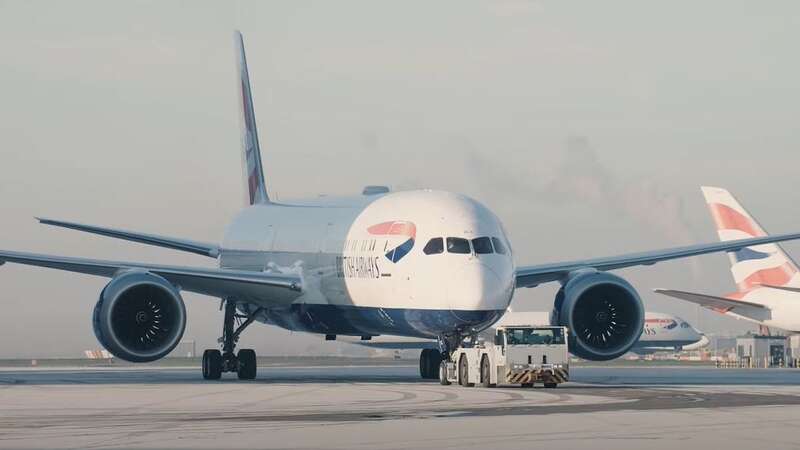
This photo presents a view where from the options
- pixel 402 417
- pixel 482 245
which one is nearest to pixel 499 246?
pixel 482 245

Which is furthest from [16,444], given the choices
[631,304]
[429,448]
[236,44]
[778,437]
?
[236,44]

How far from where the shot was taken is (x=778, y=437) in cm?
2155

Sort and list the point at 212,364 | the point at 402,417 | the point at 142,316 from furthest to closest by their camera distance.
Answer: the point at 212,364
the point at 142,316
the point at 402,417

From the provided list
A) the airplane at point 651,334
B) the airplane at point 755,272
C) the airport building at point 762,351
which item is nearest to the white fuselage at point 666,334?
the airplane at point 651,334

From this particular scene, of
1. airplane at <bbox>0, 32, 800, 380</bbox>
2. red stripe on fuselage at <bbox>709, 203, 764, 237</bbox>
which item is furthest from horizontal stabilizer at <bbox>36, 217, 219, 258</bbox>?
red stripe on fuselage at <bbox>709, 203, 764, 237</bbox>

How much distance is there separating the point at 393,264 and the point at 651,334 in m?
70.8

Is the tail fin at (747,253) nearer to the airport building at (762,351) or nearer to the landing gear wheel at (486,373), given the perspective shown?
the airport building at (762,351)

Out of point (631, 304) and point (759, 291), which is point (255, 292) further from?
point (759, 291)

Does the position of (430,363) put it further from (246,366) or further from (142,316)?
(142,316)

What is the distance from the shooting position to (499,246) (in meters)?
40.2

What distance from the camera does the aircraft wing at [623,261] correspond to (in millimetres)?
45062

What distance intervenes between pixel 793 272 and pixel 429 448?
54.5 metres

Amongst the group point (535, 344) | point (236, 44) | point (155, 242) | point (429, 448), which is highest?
point (236, 44)

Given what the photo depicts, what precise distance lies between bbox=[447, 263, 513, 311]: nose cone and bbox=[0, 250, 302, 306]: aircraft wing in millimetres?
7986
